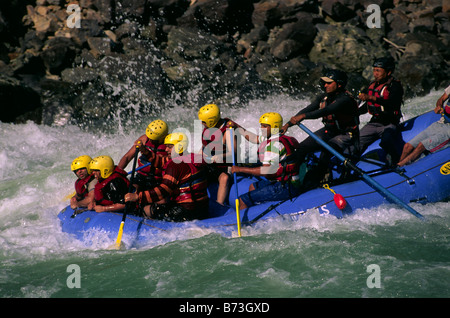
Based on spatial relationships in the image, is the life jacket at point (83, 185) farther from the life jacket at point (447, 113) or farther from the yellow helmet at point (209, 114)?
the life jacket at point (447, 113)

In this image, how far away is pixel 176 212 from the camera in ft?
20.5

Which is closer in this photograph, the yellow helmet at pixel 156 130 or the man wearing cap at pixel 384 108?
the man wearing cap at pixel 384 108

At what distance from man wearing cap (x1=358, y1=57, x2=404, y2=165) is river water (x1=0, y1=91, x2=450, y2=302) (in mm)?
953

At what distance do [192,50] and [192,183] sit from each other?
897 cm

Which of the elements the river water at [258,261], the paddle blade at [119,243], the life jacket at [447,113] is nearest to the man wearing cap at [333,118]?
the river water at [258,261]

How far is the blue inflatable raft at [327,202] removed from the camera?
6.25 meters

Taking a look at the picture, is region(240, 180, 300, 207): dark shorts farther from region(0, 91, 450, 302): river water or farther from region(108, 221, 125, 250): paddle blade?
region(108, 221, 125, 250): paddle blade

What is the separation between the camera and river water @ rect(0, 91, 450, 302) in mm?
5203

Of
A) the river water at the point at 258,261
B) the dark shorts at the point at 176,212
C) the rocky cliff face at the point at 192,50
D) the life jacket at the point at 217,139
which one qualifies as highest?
the rocky cliff face at the point at 192,50

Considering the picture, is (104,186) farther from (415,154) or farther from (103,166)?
(415,154)

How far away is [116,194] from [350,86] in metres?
8.44

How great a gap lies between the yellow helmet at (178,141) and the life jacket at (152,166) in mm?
631

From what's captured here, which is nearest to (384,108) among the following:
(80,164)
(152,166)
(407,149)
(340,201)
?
(407,149)

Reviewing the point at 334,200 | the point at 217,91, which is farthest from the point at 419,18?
the point at 334,200
